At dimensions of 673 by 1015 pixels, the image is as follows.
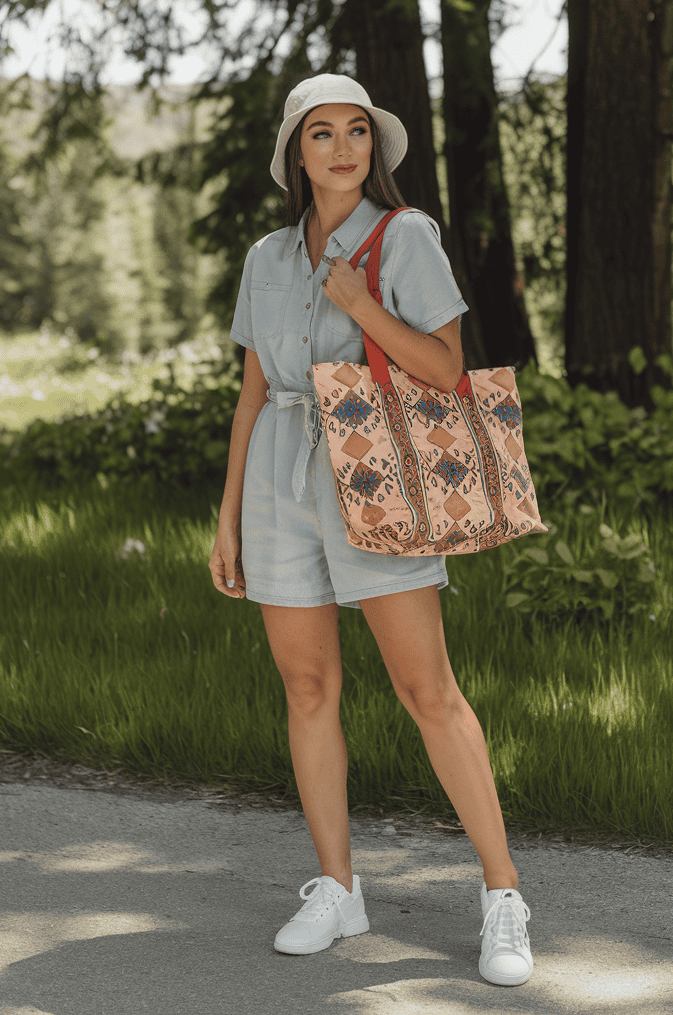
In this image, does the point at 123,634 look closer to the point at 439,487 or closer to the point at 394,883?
the point at 394,883

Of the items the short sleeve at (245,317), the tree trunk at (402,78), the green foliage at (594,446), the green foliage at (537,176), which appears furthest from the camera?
the green foliage at (537,176)

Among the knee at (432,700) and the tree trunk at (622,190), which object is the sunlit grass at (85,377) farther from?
the knee at (432,700)

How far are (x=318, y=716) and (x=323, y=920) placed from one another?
20.0 inches

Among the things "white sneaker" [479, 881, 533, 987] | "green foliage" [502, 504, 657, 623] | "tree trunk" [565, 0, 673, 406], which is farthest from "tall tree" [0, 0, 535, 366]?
"white sneaker" [479, 881, 533, 987]

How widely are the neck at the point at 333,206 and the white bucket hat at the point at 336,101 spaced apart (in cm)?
15

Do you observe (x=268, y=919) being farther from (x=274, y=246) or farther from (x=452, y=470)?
(x=274, y=246)

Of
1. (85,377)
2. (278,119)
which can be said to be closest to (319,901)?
(278,119)

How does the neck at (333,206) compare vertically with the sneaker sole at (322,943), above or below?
above

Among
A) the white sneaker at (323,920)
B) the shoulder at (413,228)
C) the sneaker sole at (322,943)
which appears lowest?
the sneaker sole at (322,943)

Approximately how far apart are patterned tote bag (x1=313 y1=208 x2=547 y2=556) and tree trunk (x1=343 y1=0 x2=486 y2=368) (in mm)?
4634

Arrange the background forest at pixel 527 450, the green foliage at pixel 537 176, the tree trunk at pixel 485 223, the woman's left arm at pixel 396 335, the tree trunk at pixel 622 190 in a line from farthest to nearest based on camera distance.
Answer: the green foliage at pixel 537 176 → the tree trunk at pixel 485 223 → the tree trunk at pixel 622 190 → the background forest at pixel 527 450 → the woman's left arm at pixel 396 335

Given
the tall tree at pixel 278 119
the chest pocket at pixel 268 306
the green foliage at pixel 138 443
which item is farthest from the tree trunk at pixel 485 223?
the chest pocket at pixel 268 306

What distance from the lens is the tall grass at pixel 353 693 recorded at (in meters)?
3.50

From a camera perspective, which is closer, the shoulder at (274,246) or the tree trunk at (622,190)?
the shoulder at (274,246)
